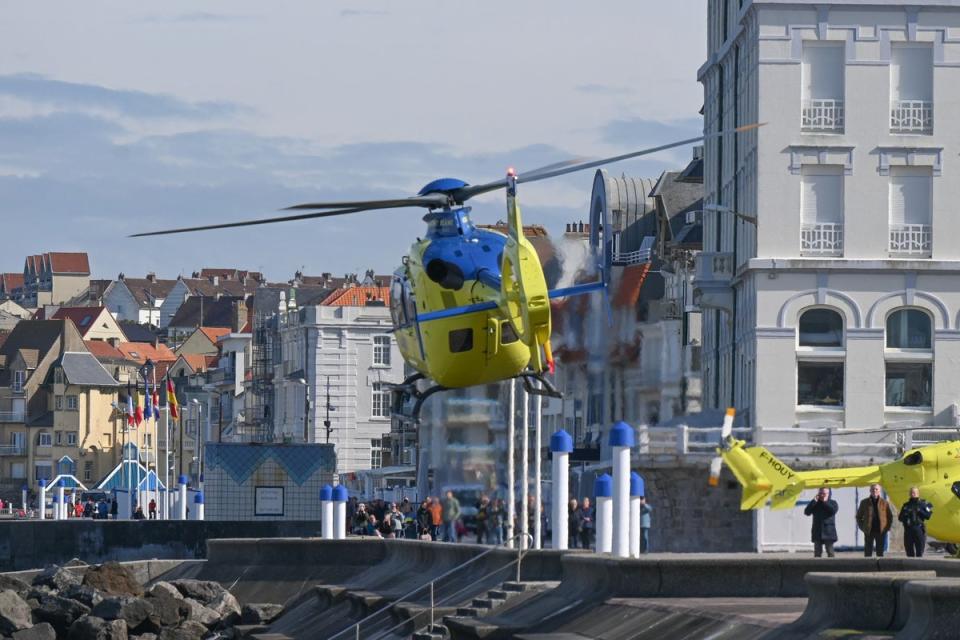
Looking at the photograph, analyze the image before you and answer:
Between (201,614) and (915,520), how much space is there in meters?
18.3

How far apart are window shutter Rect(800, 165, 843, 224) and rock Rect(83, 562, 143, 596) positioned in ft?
66.0

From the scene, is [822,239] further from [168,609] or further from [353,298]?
[353,298]

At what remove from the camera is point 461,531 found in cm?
4622

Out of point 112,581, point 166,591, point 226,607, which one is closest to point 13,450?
point 112,581

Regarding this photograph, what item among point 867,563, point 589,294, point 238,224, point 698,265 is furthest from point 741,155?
point 867,563

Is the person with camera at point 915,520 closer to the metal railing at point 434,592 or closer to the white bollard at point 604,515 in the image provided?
the metal railing at point 434,592

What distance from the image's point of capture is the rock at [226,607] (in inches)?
1852

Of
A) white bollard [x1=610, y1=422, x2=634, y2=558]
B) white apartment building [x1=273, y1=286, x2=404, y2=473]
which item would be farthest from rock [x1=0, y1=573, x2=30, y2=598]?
white apartment building [x1=273, y1=286, x2=404, y2=473]

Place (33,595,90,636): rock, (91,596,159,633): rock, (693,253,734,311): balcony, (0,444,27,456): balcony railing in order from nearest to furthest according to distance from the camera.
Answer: (91,596,159,633): rock < (33,595,90,636): rock < (693,253,734,311): balcony < (0,444,27,456): balcony railing

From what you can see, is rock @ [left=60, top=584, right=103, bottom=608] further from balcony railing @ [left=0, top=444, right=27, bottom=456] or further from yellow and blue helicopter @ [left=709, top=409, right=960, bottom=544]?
balcony railing @ [left=0, top=444, right=27, bottom=456]

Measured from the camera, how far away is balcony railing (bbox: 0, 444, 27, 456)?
19825 centimetres

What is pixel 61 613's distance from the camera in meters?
48.3

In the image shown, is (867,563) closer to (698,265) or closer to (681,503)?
(681,503)

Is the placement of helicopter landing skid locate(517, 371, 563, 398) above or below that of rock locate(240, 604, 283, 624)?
above
